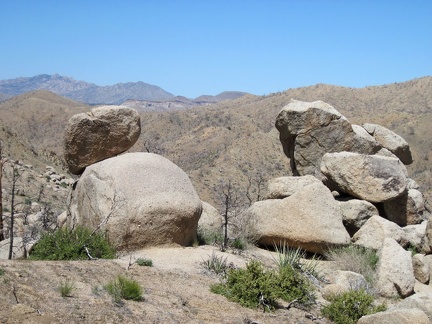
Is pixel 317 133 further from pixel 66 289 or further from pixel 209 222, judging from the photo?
pixel 66 289

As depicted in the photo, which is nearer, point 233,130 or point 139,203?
point 139,203

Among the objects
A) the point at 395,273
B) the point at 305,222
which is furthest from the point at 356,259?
the point at 305,222

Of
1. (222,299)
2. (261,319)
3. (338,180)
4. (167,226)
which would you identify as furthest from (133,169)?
(338,180)

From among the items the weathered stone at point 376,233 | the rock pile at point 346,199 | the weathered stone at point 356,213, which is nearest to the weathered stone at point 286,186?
the rock pile at point 346,199

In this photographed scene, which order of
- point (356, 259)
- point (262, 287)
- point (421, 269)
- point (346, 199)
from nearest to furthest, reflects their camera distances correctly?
point (262, 287), point (356, 259), point (421, 269), point (346, 199)

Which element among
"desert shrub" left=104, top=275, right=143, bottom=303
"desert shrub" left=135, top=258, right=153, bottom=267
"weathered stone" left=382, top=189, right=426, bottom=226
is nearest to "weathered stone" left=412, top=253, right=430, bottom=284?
"weathered stone" left=382, top=189, right=426, bottom=226

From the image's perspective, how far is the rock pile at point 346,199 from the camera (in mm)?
13648

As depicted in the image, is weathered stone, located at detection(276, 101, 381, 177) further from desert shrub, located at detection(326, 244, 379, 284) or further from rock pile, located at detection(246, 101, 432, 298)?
desert shrub, located at detection(326, 244, 379, 284)

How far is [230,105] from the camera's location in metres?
91.2

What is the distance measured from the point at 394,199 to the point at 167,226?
24.0ft

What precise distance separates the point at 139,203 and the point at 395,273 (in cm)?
574

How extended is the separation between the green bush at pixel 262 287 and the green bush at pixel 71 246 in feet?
8.06

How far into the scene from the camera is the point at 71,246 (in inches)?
418

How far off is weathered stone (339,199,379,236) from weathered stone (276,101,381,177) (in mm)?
1658
